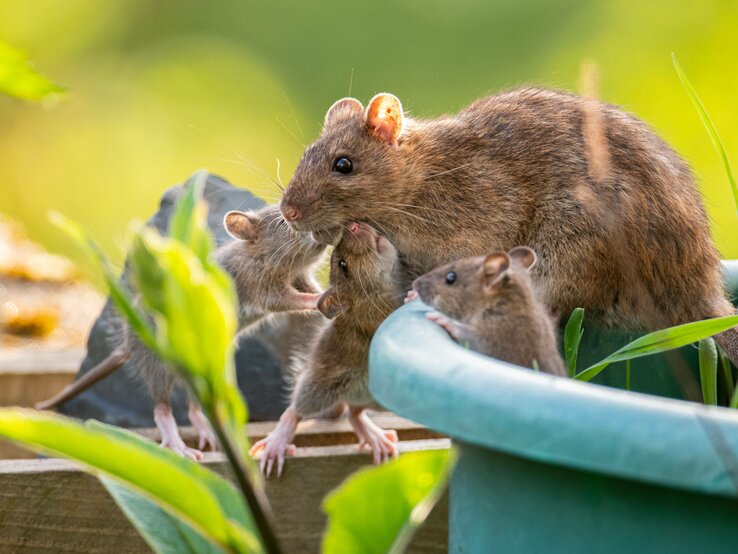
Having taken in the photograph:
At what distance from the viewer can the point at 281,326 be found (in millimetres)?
4281

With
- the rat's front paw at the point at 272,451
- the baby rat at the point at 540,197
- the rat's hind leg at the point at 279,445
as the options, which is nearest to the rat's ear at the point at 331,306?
the baby rat at the point at 540,197

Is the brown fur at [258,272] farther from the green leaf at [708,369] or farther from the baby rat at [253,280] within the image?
the green leaf at [708,369]

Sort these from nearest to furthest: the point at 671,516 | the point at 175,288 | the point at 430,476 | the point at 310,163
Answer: the point at 175,288 → the point at 430,476 → the point at 671,516 → the point at 310,163

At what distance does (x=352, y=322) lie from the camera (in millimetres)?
3297

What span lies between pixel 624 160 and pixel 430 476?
195 centimetres

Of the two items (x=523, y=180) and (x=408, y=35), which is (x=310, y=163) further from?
(x=408, y=35)

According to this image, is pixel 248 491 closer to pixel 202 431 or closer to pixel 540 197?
pixel 540 197

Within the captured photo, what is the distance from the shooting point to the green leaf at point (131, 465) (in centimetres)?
110

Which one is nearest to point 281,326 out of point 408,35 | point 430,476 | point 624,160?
point 624,160

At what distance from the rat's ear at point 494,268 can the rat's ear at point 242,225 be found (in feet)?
5.38

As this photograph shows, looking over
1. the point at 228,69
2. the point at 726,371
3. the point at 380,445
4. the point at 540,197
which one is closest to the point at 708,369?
the point at 726,371

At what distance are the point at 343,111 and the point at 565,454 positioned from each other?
2239 mm

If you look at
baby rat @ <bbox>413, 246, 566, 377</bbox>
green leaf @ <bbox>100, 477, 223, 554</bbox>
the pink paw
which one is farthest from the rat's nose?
green leaf @ <bbox>100, 477, 223, 554</bbox>

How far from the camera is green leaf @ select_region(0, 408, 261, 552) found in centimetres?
110
